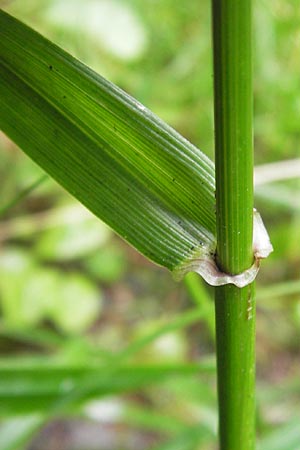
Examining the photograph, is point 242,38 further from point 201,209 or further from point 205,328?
point 205,328

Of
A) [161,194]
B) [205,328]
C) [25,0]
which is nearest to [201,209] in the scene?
[161,194]

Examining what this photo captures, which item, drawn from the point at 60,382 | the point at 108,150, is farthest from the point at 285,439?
the point at 108,150

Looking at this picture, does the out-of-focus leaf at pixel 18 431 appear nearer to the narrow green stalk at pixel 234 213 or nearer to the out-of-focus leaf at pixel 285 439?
the out-of-focus leaf at pixel 285 439

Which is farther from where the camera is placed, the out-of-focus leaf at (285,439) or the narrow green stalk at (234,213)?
the out-of-focus leaf at (285,439)

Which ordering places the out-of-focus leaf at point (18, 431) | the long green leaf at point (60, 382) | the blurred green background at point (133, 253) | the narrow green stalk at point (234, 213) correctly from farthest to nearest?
the blurred green background at point (133, 253) → the out-of-focus leaf at point (18, 431) → the long green leaf at point (60, 382) → the narrow green stalk at point (234, 213)

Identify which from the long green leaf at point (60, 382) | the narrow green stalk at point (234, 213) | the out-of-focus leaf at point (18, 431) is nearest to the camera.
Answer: the narrow green stalk at point (234, 213)

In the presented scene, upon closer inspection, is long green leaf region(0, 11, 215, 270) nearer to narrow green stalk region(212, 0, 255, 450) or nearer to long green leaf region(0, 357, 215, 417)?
narrow green stalk region(212, 0, 255, 450)

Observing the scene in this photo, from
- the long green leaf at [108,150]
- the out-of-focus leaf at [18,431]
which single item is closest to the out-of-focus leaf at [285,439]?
the out-of-focus leaf at [18,431]

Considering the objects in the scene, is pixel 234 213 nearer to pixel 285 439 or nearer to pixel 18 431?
pixel 285 439
